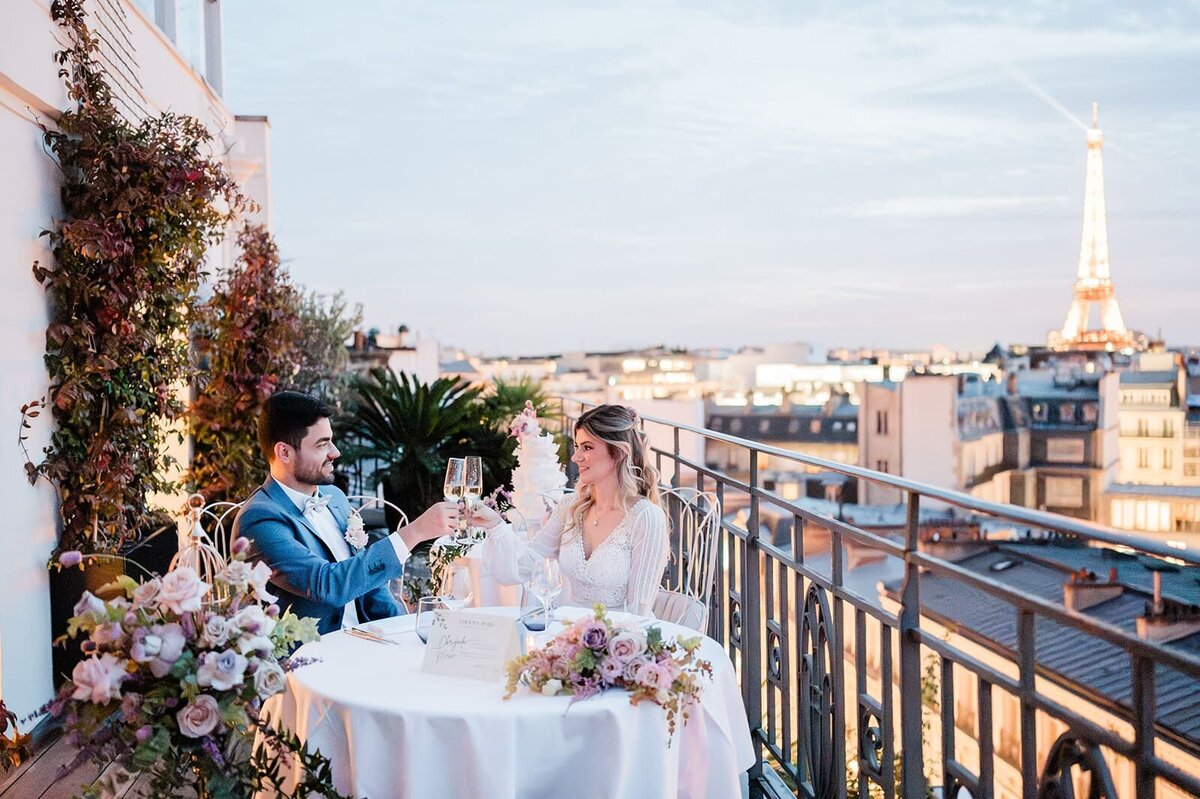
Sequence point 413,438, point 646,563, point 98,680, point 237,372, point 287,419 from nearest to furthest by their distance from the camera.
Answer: point 98,680
point 646,563
point 287,419
point 237,372
point 413,438

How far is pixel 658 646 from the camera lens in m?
2.23

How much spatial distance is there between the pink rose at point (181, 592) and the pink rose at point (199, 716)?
0.55 feet

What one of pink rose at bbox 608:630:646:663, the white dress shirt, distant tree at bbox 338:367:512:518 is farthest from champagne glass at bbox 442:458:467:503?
distant tree at bbox 338:367:512:518

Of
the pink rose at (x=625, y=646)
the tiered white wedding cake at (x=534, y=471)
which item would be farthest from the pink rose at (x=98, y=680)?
the tiered white wedding cake at (x=534, y=471)

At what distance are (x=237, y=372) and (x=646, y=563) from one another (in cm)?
467

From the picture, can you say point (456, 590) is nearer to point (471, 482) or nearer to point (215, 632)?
point (471, 482)

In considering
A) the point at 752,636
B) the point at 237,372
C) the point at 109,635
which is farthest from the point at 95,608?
the point at 237,372

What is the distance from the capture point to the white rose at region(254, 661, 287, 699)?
205cm

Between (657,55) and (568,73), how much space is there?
599 cm

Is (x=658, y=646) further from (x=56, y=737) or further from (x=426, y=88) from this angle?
(x=426, y=88)

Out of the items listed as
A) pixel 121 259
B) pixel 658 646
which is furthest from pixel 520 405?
pixel 658 646

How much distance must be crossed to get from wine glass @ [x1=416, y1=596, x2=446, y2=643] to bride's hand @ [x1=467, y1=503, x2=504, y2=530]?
0.34 metres

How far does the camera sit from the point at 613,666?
7.28 ft

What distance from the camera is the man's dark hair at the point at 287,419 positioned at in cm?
329
